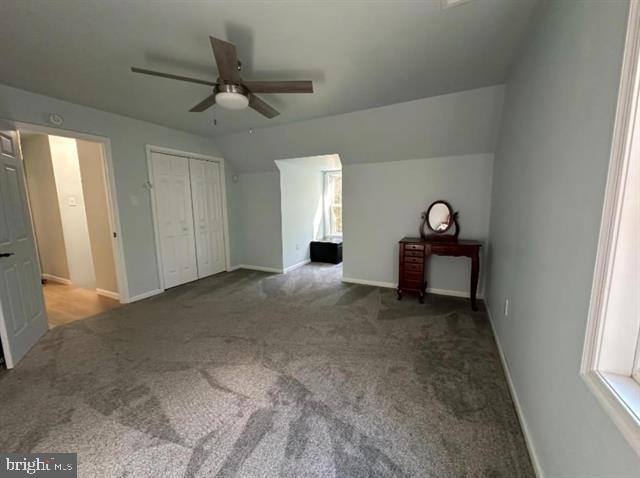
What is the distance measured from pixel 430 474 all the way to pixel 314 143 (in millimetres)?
3703

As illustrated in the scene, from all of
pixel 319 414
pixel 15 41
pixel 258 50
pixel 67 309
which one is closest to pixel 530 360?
pixel 319 414

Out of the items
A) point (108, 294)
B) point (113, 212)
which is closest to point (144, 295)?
point (108, 294)

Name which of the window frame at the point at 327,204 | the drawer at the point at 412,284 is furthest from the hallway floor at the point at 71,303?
the window frame at the point at 327,204

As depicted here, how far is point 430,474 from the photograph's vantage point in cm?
128

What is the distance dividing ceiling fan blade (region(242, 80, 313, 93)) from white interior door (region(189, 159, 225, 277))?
8.84ft

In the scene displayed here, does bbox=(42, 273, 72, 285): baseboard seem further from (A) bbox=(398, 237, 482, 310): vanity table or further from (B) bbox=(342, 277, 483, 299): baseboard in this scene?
(A) bbox=(398, 237, 482, 310): vanity table

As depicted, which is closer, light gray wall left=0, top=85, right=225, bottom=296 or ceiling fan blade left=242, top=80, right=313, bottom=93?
ceiling fan blade left=242, top=80, right=313, bottom=93

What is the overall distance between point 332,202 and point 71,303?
4.82 m

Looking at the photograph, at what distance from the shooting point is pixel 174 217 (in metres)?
4.10

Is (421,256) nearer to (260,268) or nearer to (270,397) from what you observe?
(270,397)

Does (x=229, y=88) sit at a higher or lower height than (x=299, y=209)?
A: higher

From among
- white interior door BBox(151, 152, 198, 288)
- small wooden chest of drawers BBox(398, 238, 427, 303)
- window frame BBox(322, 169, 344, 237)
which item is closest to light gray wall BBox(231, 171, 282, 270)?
white interior door BBox(151, 152, 198, 288)

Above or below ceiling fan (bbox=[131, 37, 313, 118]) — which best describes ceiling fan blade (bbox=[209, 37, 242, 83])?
above

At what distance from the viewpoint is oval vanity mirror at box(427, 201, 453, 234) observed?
3.52 meters
